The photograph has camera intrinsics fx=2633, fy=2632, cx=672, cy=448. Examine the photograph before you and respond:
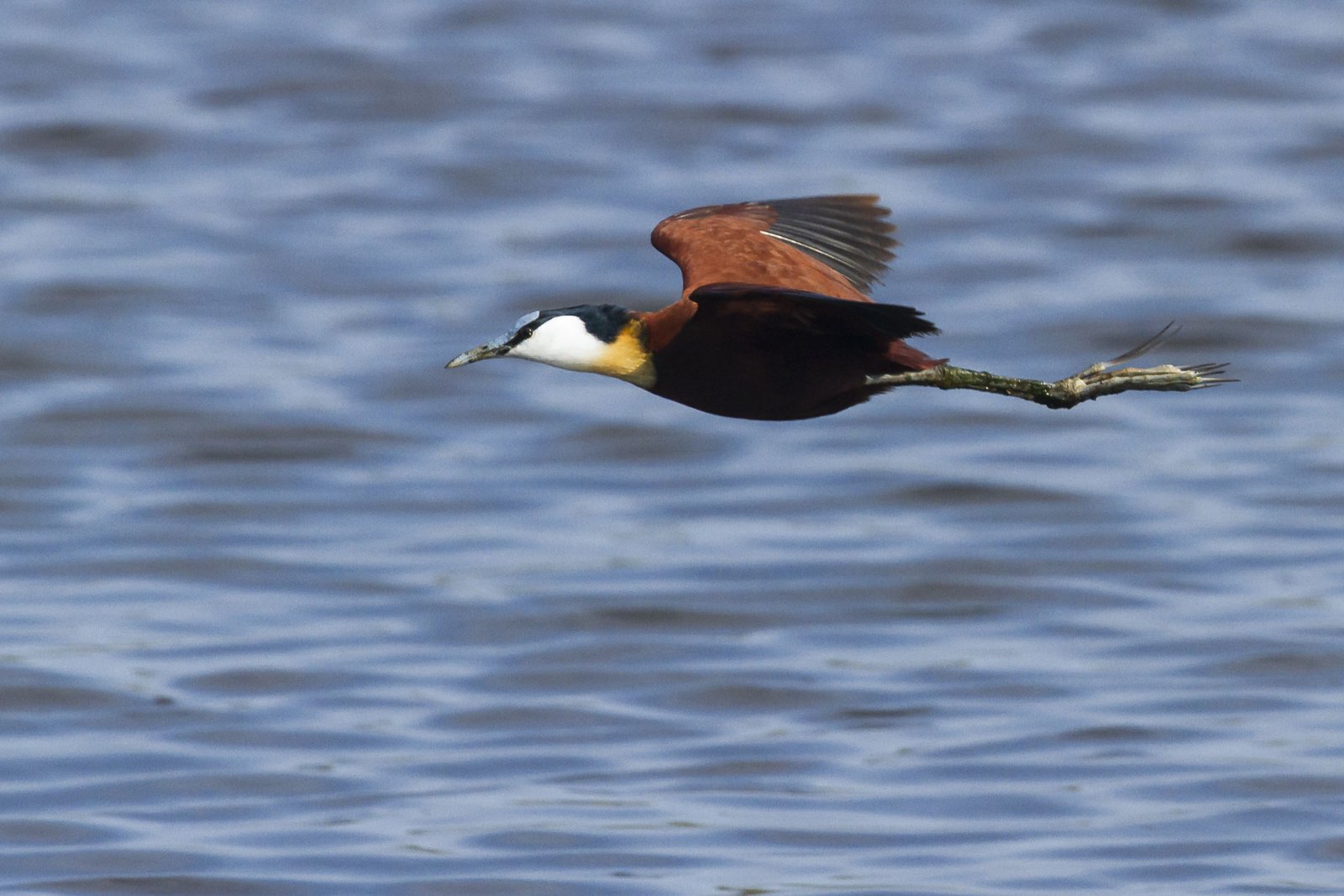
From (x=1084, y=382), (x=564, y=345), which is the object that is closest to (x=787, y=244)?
(x=1084, y=382)

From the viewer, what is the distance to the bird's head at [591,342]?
7.42m

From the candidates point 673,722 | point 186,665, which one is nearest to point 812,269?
point 673,722

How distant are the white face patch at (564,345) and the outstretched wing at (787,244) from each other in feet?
1.92

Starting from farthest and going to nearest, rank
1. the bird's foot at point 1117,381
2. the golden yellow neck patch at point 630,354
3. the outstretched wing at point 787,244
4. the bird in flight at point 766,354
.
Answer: the outstretched wing at point 787,244 → the bird's foot at point 1117,381 → the golden yellow neck patch at point 630,354 → the bird in flight at point 766,354

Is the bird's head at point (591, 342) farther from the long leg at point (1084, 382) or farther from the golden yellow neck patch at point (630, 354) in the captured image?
the long leg at point (1084, 382)

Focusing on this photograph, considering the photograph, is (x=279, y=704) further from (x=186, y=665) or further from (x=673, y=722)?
(x=673, y=722)

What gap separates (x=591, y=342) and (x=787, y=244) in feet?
5.69

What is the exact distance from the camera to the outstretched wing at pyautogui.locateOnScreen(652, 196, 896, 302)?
27.2 feet

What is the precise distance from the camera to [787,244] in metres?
9.02

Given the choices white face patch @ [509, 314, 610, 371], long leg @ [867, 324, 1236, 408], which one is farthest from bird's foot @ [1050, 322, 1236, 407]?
white face patch @ [509, 314, 610, 371]

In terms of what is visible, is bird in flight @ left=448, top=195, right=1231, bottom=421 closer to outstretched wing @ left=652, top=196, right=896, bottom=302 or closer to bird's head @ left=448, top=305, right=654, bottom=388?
bird's head @ left=448, top=305, right=654, bottom=388

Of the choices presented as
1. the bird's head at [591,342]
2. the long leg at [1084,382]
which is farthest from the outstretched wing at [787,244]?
the long leg at [1084,382]

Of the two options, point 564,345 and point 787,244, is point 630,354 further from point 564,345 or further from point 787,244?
point 787,244

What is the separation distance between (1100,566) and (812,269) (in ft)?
36.4
